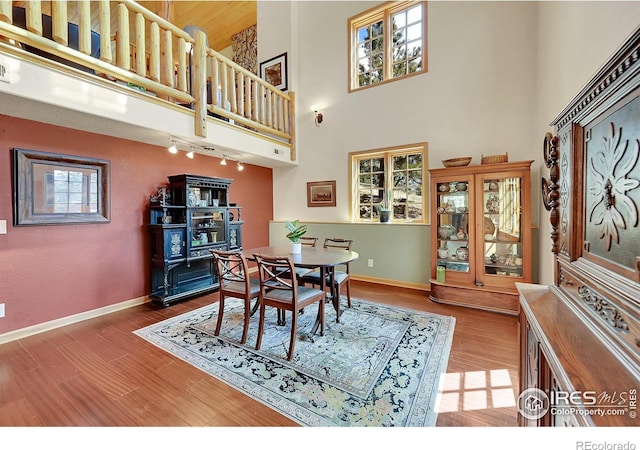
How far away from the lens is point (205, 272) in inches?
158

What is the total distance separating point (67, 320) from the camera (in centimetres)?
293

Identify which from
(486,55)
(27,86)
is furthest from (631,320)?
(486,55)

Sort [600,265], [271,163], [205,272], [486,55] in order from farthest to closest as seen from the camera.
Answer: [271,163] < [205,272] < [486,55] < [600,265]

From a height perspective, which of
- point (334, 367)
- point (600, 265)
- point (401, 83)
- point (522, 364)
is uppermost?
point (401, 83)

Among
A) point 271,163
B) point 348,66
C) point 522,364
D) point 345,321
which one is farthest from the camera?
point 271,163

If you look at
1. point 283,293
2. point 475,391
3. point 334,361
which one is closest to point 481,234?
point 475,391

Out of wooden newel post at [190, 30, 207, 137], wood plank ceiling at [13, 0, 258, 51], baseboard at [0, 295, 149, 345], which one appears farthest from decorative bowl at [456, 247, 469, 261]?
wood plank ceiling at [13, 0, 258, 51]

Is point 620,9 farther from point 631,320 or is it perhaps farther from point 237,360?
point 237,360

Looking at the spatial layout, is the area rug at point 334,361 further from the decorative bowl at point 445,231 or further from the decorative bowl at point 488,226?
the decorative bowl at point 488,226

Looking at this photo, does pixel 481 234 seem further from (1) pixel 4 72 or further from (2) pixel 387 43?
(1) pixel 4 72

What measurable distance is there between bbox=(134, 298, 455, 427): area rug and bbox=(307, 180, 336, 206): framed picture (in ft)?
7.31

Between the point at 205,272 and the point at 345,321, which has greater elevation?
the point at 205,272

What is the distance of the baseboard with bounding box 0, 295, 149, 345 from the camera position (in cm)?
258
